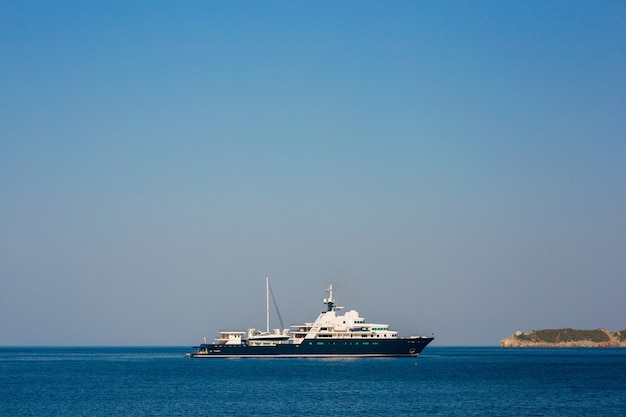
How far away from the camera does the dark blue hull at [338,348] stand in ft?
431

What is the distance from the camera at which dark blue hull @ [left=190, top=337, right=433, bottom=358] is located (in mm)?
131375

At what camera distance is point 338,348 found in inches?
5187

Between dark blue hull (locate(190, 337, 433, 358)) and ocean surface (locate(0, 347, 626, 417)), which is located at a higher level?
dark blue hull (locate(190, 337, 433, 358))

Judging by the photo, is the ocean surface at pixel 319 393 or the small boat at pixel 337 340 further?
the small boat at pixel 337 340

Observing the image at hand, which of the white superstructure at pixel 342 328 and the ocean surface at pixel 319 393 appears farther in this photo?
the white superstructure at pixel 342 328

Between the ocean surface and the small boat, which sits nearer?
the ocean surface

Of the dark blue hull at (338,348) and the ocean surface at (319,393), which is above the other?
the dark blue hull at (338,348)

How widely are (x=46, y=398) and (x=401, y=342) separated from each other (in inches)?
2765

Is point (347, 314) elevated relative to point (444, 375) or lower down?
elevated

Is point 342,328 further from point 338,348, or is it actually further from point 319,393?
point 319,393

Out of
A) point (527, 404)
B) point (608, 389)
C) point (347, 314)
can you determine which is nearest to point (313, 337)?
point (347, 314)

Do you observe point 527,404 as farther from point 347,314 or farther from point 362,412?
point 347,314

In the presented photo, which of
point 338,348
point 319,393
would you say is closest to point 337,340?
point 338,348

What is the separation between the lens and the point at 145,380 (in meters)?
97.2
